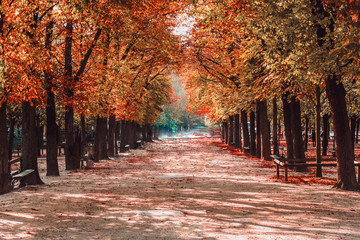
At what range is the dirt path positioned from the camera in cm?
766

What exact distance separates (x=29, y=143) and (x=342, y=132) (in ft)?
34.6

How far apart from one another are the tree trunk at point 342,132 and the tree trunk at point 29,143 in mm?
9996

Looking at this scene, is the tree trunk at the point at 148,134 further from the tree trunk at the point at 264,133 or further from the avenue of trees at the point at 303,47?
the avenue of trees at the point at 303,47

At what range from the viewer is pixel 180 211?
31.3 feet

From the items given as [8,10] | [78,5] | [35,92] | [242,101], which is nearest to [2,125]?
[35,92]

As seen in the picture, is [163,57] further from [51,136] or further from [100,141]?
[51,136]

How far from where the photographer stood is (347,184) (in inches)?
509

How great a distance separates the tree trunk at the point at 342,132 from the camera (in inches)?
508

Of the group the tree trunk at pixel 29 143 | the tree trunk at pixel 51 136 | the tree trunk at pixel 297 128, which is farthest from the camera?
the tree trunk at pixel 297 128

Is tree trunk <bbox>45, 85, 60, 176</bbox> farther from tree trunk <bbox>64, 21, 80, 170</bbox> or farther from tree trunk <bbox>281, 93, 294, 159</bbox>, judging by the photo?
tree trunk <bbox>281, 93, 294, 159</bbox>

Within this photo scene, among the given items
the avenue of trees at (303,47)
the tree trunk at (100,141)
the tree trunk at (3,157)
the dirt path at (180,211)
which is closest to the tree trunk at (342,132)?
the avenue of trees at (303,47)

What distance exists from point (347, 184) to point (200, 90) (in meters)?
24.3

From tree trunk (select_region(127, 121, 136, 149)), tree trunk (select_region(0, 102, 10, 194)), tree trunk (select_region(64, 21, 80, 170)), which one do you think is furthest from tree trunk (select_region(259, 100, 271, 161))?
tree trunk (select_region(127, 121, 136, 149))

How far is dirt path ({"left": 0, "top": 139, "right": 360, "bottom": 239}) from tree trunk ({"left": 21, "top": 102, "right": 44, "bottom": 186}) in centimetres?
76
